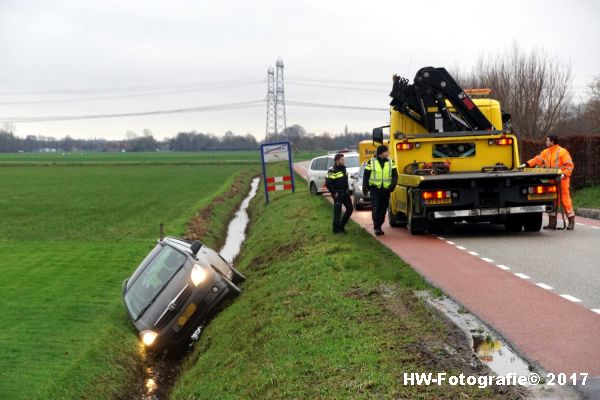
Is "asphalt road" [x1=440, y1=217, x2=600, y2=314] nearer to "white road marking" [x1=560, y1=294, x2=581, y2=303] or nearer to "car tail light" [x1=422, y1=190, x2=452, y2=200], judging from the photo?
"white road marking" [x1=560, y1=294, x2=581, y2=303]

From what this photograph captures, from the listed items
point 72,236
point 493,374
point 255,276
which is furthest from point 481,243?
point 72,236

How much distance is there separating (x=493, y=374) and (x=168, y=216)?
2480 cm

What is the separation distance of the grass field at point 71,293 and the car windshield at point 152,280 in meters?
0.49

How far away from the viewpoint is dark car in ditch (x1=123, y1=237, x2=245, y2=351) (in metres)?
11.3

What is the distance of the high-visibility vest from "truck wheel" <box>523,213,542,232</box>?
297cm

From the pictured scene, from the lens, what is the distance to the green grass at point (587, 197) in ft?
79.8

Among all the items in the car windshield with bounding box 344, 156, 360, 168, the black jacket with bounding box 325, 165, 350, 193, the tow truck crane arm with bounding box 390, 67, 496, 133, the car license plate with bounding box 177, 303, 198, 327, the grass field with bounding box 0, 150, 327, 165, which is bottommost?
the grass field with bounding box 0, 150, 327, 165

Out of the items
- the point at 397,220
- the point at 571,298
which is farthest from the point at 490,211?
the point at 571,298

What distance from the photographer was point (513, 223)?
16.4 meters

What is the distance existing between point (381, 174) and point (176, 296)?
5951mm

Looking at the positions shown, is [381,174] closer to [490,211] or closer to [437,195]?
[437,195]

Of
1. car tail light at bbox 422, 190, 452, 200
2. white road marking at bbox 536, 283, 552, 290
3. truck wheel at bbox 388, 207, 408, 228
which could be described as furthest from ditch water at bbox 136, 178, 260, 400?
truck wheel at bbox 388, 207, 408, 228

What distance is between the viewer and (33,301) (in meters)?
13.3

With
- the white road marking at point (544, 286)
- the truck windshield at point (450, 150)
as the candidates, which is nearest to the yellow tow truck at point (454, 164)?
the truck windshield at point (450, 150)
